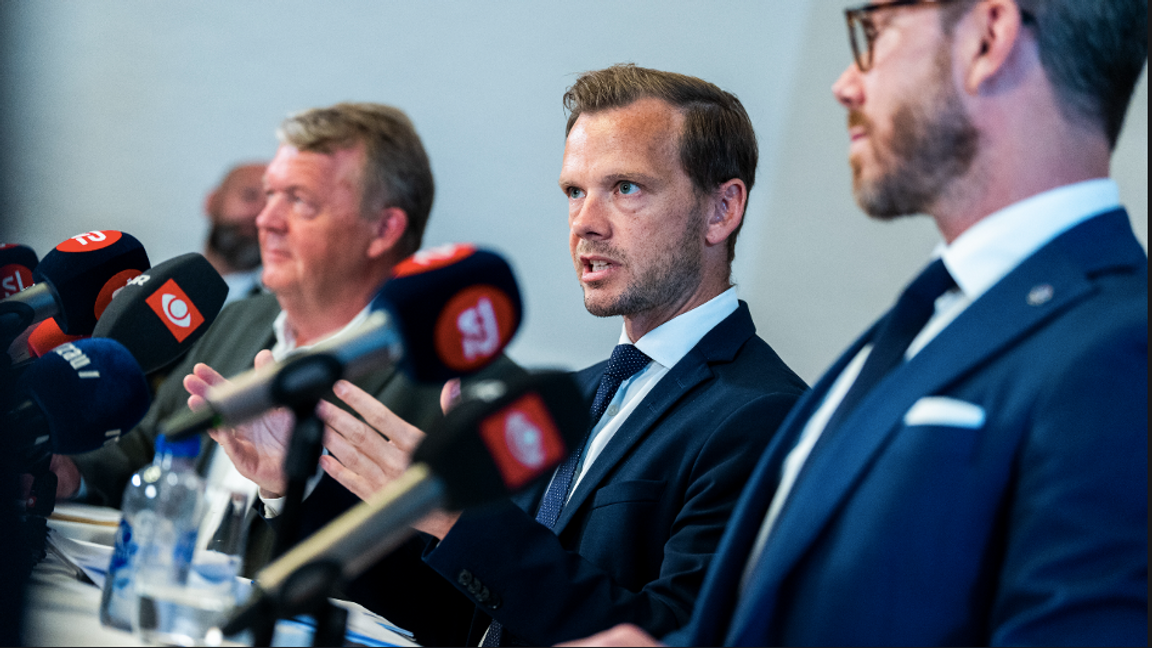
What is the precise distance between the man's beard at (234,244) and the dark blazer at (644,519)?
236cm

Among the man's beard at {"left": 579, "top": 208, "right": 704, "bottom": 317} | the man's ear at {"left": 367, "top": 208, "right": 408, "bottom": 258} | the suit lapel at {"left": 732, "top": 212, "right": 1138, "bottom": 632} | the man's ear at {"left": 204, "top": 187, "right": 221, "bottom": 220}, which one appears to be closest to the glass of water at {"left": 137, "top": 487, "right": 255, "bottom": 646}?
the suit lapel at {"left": 732, "top": 212, "right": 1138, "bottom": 632}

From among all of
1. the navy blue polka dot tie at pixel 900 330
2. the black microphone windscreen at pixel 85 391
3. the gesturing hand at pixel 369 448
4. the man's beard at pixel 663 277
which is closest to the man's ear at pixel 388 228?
the man's beard at pixel 663 277

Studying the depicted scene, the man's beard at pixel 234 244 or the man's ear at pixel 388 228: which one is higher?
the man's ear at pixel 388 228

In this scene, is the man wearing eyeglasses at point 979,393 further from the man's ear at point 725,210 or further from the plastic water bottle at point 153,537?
the man's ear at point 725,210

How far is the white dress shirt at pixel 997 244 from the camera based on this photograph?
86 centimetres

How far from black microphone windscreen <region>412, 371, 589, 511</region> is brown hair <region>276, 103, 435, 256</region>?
185 cm

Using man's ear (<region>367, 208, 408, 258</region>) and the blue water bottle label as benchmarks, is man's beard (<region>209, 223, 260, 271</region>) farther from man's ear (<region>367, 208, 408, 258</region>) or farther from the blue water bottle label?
the blue water bottle label

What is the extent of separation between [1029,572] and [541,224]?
2.59m

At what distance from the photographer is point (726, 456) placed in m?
1.33

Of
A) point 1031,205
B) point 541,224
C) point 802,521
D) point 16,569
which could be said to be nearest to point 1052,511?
point 802,521

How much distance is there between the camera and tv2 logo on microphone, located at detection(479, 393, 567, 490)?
65 centimetres

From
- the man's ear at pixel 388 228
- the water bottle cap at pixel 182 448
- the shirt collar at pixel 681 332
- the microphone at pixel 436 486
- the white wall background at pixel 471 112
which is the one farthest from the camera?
the white wall background at pixel 471 112

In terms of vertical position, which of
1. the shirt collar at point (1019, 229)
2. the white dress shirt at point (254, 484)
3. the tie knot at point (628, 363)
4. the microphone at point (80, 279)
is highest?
the shirt collar at point (1019, 229)

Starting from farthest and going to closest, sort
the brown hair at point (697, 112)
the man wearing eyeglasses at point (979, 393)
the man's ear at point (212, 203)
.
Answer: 1. the man's ear at point (212, 203)
2. the brown hair at point (697, 112)
3. the man wearing eyeglasses at point (979, 393)
